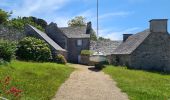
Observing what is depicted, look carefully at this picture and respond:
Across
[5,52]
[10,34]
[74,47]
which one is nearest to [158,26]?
[74,47]

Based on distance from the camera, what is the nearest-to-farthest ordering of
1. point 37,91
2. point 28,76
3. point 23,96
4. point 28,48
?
point 23,96
point 37,91
point 28,76
point 28,48

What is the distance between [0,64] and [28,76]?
421 centimetres

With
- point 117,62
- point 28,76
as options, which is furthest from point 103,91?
point 117,62

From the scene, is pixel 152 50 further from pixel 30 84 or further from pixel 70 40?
pixel 30 84

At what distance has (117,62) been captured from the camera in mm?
59469

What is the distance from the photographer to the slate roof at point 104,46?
68844 mm

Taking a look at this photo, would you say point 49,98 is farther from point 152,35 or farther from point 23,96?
point 152,35

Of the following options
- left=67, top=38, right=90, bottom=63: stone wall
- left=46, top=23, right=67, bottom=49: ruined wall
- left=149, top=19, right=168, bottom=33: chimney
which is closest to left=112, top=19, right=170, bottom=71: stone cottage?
left=149, top=19, right=168, bottom=33: chimney

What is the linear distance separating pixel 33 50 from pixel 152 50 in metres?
17.6

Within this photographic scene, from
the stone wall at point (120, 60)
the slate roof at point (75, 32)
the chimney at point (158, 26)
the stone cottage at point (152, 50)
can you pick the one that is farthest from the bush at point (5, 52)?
the slate roof at point (75, 32)

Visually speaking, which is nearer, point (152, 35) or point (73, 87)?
point (73, 87)

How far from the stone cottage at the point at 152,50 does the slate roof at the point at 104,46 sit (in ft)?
37.9

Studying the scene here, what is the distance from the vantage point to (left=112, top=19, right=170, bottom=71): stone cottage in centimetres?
5497

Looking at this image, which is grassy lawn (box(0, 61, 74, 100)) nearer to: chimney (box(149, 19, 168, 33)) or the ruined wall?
chimney (box(149, 19, 168, 33))
